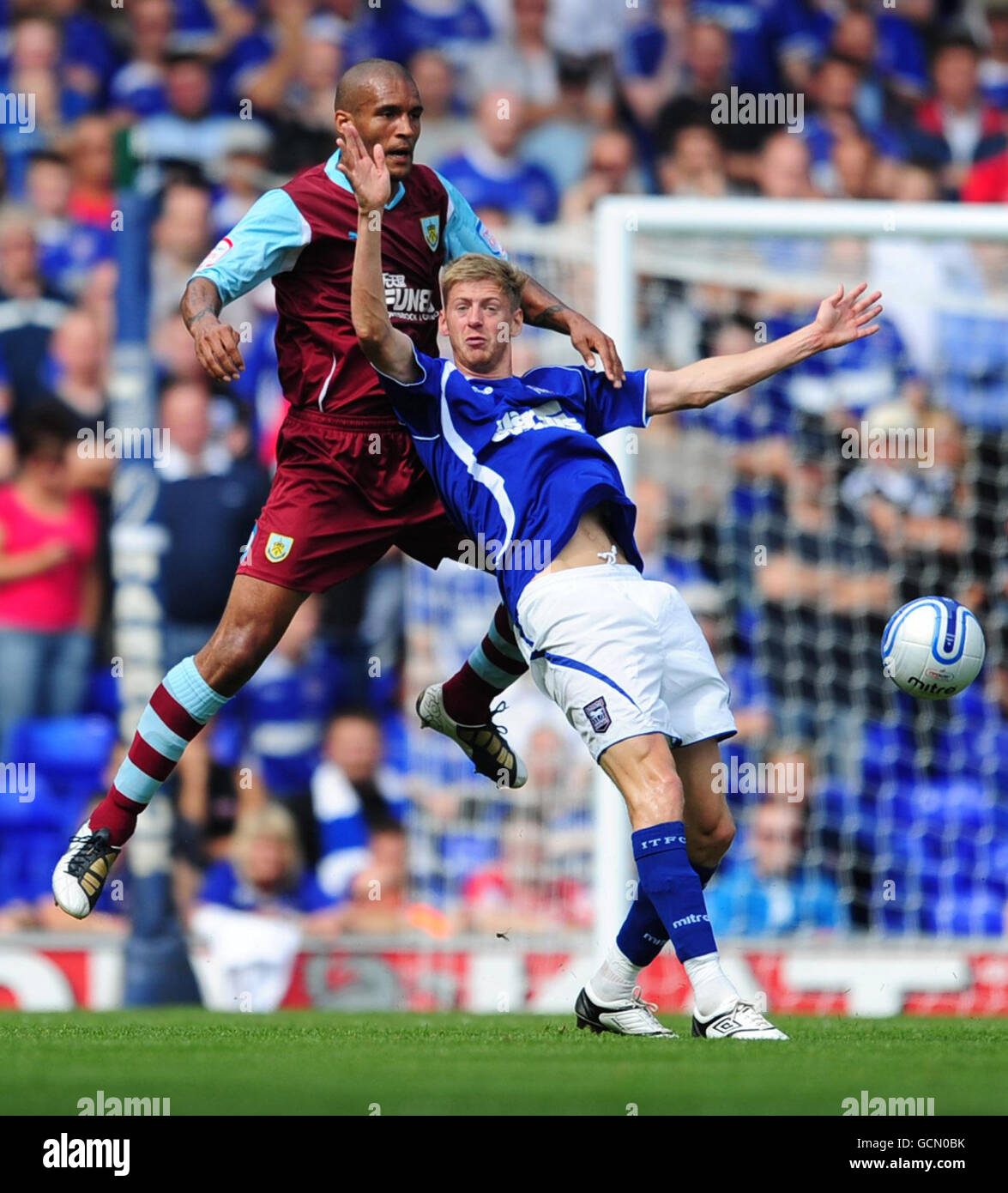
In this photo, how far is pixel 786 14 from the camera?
50.9ft

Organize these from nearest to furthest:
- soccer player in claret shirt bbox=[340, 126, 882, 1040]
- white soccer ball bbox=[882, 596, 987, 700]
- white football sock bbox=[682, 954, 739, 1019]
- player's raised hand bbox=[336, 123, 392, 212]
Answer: white football sock bbox=[682, 954, 739, 1019] → soccer player in claret shirt bbox=[340, 126, 882, 1040] → player's raised hand bbox=[336, 123, 392, 212] → white soccer ball bbox=[882, 596, 987, 700]

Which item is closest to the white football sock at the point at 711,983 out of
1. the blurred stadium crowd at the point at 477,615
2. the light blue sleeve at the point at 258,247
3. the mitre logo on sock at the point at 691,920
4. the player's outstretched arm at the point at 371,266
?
the mitre logo on sock at the point at 691,920

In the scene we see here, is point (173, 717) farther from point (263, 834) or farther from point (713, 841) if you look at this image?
point (263, 834)

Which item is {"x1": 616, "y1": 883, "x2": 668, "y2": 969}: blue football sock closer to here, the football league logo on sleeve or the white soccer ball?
the white soccer ball

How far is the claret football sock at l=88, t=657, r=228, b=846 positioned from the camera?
7215 millimetres

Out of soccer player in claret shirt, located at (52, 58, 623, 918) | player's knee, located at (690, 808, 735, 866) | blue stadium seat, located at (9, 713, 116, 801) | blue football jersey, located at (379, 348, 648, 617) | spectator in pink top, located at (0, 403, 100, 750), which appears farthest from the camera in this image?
spectator in pink top, located at (0, 403, 100, 750)

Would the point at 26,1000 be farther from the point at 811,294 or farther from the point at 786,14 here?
the point at 786,14

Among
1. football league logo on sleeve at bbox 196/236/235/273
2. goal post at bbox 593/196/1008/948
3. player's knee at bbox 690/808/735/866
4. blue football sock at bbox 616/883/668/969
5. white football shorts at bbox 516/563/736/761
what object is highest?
goal post at bbox 593/196/1008/948

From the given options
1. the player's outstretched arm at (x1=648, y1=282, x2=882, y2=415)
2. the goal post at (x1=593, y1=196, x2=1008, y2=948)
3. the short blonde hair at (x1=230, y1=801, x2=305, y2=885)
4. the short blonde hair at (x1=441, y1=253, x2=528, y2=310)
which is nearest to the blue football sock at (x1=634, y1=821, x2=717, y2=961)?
the player's outstretched arm at (x1=648, y1=282, x2=882, y2=415)

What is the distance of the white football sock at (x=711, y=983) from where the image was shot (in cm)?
586

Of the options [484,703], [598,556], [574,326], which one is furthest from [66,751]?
[598,556]

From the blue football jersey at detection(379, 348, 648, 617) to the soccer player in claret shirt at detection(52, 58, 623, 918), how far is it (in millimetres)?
279

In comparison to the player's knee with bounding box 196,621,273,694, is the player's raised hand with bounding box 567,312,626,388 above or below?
above
